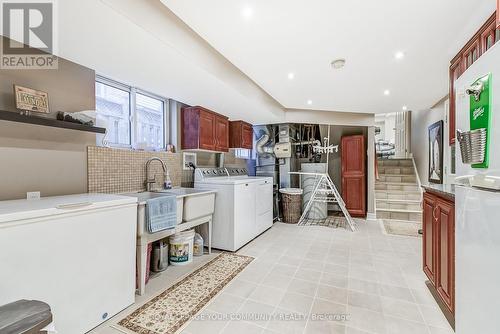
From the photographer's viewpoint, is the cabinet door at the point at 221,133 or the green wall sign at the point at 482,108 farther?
the cabinet door at the point at 221,133

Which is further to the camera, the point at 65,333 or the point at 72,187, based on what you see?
the point at 72,187

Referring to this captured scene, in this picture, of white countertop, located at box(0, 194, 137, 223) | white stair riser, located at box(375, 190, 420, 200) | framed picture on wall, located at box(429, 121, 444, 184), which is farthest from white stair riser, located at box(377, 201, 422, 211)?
white countertop, located at box(0, 194, 137, 223)

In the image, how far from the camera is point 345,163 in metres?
5.26

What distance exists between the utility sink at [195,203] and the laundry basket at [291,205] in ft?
6.88

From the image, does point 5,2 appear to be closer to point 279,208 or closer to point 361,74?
point 361,74

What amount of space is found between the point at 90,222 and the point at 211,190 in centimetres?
167

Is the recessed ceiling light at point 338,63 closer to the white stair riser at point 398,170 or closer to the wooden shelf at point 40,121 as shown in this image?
the wooden shelf at point 40,121

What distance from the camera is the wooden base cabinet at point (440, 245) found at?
1.65 m

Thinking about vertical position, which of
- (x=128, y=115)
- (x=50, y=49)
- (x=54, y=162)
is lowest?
(x=54, y=162)

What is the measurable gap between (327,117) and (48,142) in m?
4.39

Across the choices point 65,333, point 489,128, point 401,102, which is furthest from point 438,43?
point 65,333

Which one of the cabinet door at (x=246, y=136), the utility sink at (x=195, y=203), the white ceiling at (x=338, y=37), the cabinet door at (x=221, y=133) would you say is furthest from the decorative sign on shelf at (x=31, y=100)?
the cabinet door at (x=246, y=136)

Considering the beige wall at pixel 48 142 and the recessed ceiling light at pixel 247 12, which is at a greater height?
the recessed ceiling light at pixel 247 12

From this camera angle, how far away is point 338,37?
195 cm
